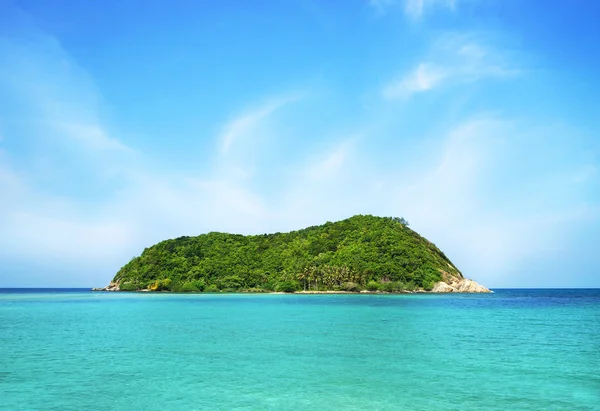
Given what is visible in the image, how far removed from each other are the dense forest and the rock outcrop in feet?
7.16

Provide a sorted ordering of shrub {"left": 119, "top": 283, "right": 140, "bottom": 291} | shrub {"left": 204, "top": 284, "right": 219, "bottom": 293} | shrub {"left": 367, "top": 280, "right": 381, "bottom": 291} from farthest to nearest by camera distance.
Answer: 1. shrub {"left": 119, "top": 283, "right": 140, "bottom": 291}
2. shrub {"left": 204, "top": 284, "right": 219, "bottom": 293}
3. shrub {"left": 367, "top": 280, "right": 381, "bottom": 291}

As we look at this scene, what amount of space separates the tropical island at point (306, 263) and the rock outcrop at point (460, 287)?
0.30m

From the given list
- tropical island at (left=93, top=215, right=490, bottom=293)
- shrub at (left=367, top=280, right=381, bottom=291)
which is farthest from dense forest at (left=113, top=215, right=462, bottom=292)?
tropical island at (left=93, top=215, right=490, bottom=293)

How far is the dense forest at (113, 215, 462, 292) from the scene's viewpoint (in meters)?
130

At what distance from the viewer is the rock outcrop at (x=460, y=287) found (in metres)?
130

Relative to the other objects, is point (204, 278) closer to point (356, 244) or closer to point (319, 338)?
point (356, 244)

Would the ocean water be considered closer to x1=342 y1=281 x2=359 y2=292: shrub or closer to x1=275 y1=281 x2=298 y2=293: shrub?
x1=342 y1=281 x2=359 y2=292: shrub

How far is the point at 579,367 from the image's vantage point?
2006cm

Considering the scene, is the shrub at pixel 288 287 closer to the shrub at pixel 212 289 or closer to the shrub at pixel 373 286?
the shrub at pixel 373 286

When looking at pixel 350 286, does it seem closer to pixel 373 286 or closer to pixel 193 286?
pixel 373 286

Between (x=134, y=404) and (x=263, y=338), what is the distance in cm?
1549

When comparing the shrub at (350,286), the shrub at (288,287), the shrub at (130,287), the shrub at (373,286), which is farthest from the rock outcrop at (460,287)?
the shrub at (130,287)

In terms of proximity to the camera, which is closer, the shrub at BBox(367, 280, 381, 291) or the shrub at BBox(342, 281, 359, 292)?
the shrub at BBox(367, 280, 381, 291)

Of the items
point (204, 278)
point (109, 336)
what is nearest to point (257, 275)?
point (204, 278)
